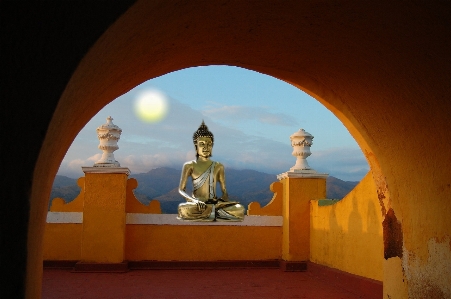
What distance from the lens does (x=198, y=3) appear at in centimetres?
215

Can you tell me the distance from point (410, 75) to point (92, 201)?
6.31 metres

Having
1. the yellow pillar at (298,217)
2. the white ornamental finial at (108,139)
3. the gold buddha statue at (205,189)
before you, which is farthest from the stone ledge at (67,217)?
the yellow pillar at (298,217)

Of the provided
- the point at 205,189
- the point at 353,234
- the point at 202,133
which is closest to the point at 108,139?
the point at 202,133

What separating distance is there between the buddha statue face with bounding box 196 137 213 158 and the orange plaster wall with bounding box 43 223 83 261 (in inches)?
99.7

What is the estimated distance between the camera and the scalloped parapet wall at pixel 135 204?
26.9ft

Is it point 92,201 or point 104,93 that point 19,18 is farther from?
point 92,201

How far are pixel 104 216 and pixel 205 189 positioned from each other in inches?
73.3

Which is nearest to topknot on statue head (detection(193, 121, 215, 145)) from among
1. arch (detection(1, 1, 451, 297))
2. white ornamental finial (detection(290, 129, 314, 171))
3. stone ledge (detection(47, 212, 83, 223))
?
white ornamental finial (detection(290, 129, 314, 171))

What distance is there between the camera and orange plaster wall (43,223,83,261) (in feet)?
26.3

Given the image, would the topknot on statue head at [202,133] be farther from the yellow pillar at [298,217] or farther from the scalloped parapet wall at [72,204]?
the scalloped parapet wall at [72,204]

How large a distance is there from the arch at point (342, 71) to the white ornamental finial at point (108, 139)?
17.2 ft

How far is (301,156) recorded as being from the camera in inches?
336

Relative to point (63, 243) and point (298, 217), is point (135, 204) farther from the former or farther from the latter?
point (298, 217)

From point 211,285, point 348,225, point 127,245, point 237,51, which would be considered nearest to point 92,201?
point 127,245
